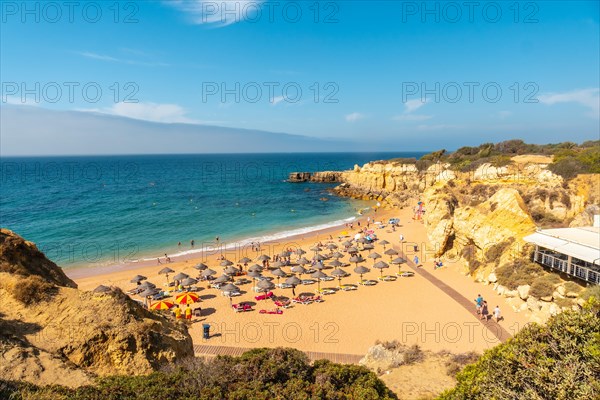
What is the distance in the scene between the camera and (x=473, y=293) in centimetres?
1808

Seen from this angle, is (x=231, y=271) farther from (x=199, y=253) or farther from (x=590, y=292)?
(x=590, y=292)

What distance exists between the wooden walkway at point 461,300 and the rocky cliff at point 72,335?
1203 centimetres

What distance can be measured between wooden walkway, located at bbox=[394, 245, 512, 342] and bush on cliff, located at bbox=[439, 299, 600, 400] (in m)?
8.42

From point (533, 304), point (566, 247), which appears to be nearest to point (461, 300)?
point (533, 304)

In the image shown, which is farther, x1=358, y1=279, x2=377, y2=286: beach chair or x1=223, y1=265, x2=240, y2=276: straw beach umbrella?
x1=223, y1=265, x2=240, y2=276: straw beach umbrella

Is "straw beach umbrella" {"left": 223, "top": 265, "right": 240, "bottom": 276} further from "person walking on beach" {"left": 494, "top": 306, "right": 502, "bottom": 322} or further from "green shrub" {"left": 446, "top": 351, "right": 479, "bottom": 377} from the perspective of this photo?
"person walking on beach" {"left": 494, "top": 306, "right": 502, "bottom": 322}

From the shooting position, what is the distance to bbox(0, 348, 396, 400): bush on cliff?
16.3ft

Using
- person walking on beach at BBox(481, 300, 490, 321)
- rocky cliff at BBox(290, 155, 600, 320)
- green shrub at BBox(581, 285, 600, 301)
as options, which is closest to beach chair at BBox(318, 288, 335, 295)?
person walking on beach at BBox(481, 300, 490, 321)

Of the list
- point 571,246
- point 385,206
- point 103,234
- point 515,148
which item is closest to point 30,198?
point 103,234

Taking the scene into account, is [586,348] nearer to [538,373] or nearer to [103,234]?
[538,373]

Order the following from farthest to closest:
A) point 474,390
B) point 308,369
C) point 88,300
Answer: point 88,300
point 308,369
point 474,390

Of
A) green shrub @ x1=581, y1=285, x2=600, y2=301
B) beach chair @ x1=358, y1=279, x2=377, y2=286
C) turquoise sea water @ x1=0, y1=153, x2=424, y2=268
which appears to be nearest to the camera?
green shrub @ x1=581, y1=285, x2=600, y2=301

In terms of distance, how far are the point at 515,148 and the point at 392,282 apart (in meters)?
52.1

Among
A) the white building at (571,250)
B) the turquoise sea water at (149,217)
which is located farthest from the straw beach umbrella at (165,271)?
the white building at (571,250)
